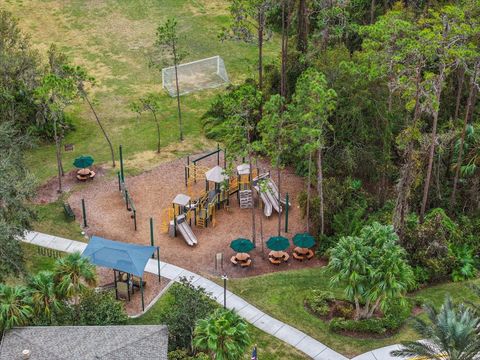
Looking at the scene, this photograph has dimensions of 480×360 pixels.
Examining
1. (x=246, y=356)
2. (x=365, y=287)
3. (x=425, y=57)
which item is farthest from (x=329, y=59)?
(x=246, y=356)

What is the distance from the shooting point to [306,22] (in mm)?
53219

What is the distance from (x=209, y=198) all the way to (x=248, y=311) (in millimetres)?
→ 10823

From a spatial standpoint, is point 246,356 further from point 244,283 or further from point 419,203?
point 419,203

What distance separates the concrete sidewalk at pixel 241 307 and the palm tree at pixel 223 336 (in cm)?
642

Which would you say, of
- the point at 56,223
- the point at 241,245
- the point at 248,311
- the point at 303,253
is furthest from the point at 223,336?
the point at 56,223

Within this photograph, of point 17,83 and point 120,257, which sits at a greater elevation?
point 17,83

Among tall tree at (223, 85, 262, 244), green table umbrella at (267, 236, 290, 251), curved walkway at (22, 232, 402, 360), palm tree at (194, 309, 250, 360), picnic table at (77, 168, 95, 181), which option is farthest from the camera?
picnic table at (77, 168, 95, 181)

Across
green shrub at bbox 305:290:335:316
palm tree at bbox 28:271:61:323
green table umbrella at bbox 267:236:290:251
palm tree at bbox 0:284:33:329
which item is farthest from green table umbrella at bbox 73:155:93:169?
green shrub at bbox 305:290:335:316

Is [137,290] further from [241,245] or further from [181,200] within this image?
[181,200]

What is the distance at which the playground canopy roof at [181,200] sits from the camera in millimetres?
43562

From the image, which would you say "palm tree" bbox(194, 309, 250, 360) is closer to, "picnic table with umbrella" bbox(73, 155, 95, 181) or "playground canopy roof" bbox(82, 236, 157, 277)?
"playground canopy roof" bbox(82, 236, 157, 277)

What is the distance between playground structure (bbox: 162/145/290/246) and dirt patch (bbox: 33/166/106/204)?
250 inches

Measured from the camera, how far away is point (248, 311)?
36375 mm

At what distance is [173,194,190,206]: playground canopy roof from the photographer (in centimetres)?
4356
